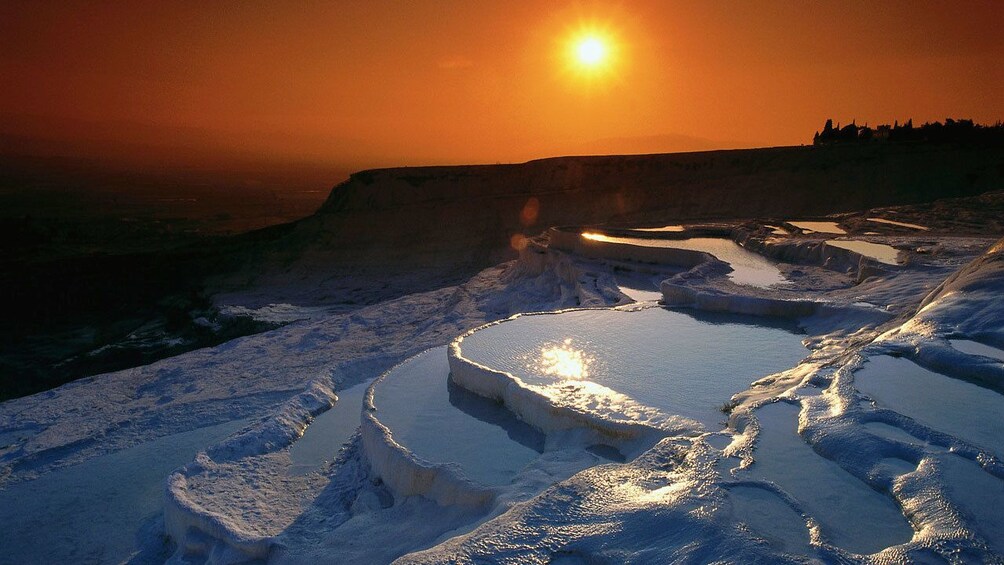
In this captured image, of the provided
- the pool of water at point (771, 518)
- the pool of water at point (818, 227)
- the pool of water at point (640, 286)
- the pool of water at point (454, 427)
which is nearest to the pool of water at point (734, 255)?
the pool of water at point (640, 286)

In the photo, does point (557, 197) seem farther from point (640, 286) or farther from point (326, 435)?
point (326, 435)

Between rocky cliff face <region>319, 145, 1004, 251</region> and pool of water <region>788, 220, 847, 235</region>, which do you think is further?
rocky cliff face <region>319, 145, 1004, 251</region>

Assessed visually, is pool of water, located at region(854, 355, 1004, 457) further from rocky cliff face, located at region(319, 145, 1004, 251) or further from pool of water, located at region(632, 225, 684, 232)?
rocky cliff face, located at region(319, 145, 1004, 251)

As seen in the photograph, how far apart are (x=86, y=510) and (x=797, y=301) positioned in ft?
Answer: 21.9

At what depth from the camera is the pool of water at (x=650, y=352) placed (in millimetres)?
4129


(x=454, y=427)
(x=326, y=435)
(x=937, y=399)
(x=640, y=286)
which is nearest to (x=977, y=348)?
(x=937, y=399)

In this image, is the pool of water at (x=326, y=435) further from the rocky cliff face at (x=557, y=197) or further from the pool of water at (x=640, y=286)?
the rocky cliff face at (x=557, y=197)

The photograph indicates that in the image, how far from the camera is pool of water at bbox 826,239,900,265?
7.71 metres

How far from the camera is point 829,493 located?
2664 mm

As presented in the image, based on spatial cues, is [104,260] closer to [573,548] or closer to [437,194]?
[437,194]

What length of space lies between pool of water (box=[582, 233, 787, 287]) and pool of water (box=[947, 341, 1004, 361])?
10.5 ft

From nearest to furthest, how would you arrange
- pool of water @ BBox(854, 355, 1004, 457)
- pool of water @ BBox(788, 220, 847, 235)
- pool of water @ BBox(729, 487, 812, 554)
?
pool of water @ BBox(729, 487, 812, 554) → pool of water @ BBox(854, 355, 1004, 457) → pool of water @ BBox(788, 220, 847, 235)

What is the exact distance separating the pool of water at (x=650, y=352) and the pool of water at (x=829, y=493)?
45cm

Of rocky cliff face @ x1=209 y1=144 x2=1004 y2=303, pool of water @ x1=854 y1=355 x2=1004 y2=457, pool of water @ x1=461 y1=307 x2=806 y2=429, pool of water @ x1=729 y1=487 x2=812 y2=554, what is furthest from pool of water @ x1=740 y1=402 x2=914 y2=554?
rocky cliff face @ x1=209 y1=144 x2=1004 y2=303
